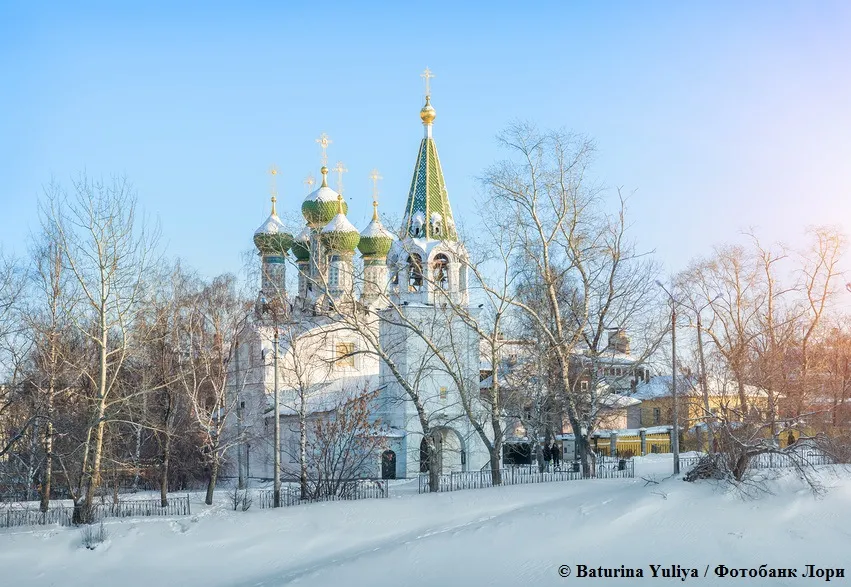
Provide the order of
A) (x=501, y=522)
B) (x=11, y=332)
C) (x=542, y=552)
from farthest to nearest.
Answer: (x=11, y=332) → (x=501, y=522) → (x=542, y=552)

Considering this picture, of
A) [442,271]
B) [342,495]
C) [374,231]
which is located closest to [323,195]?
[374,231]

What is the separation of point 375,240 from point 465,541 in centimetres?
2177

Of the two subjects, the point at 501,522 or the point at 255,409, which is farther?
the point at 255,409

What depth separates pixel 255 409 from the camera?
3086 cm

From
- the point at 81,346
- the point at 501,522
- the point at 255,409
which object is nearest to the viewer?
the point at 501,522

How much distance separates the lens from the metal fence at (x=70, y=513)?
17.6m

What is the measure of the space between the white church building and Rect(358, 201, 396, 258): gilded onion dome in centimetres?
4

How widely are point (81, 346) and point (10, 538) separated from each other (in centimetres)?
1068

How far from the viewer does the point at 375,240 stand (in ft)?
117

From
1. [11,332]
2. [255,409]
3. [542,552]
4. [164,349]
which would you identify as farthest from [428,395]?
[542,552]

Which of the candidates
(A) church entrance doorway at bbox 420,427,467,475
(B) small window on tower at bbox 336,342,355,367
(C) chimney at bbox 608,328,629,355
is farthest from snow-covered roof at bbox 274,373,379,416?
(C) chimney at bbox 608,328,629,355

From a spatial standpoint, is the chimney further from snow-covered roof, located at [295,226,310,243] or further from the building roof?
the building roof

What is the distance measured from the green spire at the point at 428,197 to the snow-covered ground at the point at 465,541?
17.1 metres

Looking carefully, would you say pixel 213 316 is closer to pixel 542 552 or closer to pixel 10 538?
pixel 10 538
